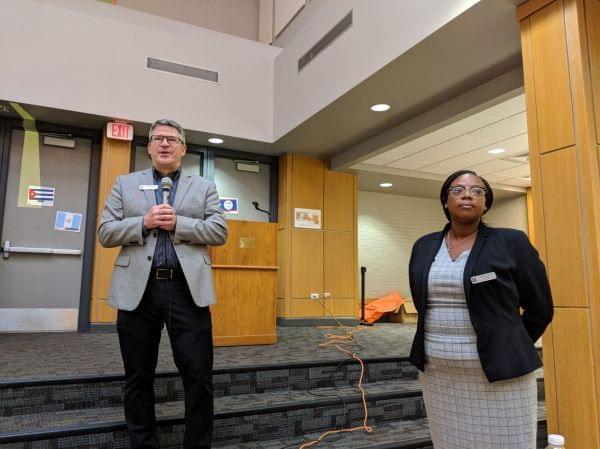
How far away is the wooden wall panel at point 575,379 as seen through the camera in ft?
7.34

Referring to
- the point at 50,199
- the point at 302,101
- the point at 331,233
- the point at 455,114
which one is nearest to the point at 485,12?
the point at 455,114

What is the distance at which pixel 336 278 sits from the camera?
20.4 ft

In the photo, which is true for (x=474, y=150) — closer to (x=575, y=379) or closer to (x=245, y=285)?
(x=245, y=285)

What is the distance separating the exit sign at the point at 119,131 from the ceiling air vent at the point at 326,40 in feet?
6.49

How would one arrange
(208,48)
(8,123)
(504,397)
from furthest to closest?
(208,48) < (8,123) < (504,397)

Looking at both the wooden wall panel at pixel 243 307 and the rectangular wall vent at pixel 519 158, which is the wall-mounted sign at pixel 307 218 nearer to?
the wooden wall panel at pixel 243 307

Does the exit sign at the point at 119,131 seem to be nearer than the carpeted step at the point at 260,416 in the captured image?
No

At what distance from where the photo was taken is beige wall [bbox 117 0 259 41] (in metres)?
6.37

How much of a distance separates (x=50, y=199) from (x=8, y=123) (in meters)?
0.88

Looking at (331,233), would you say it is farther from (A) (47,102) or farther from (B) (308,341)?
(A) (47,102)

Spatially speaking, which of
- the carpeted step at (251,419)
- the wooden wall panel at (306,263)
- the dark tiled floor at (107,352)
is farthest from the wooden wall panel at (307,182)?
the carpeted step at (251,419)

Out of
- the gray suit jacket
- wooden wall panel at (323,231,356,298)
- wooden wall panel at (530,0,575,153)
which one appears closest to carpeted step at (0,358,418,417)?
the gray suit jacket

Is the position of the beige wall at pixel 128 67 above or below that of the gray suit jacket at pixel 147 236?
above

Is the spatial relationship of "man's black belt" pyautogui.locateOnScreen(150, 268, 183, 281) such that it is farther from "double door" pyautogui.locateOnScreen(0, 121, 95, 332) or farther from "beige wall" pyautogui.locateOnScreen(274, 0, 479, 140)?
"double door" pyautogui.locateOnScreen(0, 121, 95, 332)
